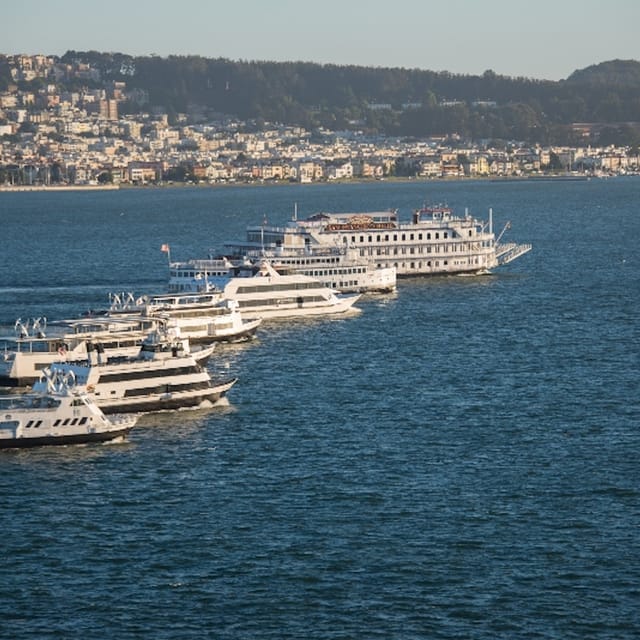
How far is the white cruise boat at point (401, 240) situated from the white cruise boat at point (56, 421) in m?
39.9

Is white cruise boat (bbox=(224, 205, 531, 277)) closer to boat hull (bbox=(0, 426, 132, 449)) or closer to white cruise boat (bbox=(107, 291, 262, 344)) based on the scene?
white cruise boat (bbox=(107, 291, 262, 344))

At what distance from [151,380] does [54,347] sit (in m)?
6.84

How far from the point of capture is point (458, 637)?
2750cm

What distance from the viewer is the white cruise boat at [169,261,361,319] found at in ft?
214

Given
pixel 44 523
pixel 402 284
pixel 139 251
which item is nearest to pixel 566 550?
pixel 44 523

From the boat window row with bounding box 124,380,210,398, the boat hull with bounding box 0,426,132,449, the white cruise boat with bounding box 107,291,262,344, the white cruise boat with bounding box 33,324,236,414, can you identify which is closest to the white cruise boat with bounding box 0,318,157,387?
the white cruise boat with bounding box 33,324,236,414

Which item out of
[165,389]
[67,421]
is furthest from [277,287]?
[67,421]

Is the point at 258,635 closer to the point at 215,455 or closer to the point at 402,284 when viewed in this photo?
the point at 215,455

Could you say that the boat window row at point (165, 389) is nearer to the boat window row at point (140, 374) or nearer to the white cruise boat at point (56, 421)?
the boat window row at point (140, 374)

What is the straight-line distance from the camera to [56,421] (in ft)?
132

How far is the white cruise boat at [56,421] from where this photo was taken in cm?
3991

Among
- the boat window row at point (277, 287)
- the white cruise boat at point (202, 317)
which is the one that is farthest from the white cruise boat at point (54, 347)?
the boat window row at point (277, 287)

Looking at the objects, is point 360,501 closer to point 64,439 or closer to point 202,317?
point 64,439

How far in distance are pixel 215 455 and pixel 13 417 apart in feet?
15.6
